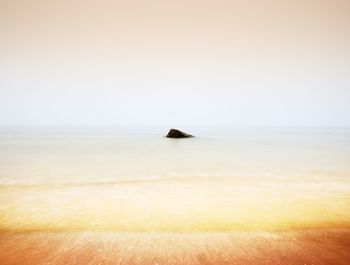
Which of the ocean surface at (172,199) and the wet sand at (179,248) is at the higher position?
the wet sand at (179,248)

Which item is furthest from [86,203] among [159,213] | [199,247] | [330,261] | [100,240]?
[330,261]

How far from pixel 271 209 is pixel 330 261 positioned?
2855mm

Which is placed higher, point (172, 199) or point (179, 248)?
point (179, 248)

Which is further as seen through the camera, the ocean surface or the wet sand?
the ocean surface

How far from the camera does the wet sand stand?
4.13 meters

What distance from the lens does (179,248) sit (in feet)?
15.1

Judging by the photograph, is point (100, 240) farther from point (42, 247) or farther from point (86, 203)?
point (86, 203)

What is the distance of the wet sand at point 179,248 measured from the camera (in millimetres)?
4133

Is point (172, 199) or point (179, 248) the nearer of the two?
point (179, 248)

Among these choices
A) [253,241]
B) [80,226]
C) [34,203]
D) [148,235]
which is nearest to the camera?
[253,241]

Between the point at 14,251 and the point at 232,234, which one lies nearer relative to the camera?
the point at 14,251

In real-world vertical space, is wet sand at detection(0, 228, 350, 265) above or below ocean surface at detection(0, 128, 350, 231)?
above

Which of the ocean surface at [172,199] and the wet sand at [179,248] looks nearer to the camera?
the wet sand at [179,248]

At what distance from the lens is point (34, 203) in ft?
24.5
